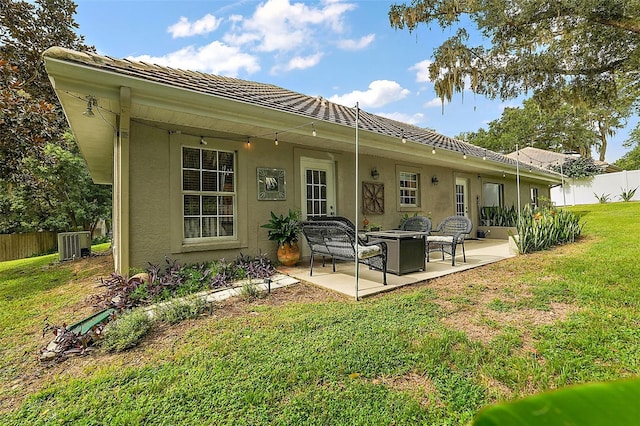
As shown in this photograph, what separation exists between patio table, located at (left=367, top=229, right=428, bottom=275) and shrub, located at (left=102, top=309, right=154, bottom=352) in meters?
3.70

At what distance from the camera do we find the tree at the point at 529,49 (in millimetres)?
5254

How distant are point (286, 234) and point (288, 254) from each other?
470 millimetres

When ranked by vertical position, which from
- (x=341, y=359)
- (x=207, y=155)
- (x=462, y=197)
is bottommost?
(x=341, y=359)

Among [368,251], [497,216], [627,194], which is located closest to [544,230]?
[497,216]

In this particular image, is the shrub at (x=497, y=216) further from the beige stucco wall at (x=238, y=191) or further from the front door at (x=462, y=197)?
the beige stucco wall at (x=238, y=191)

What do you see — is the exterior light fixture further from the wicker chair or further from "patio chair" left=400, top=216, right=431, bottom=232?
"patio chair" left=400, top=216, right=431, bottom=232

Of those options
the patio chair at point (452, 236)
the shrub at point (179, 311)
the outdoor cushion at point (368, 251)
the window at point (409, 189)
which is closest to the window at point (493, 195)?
the window at point (409, 189)

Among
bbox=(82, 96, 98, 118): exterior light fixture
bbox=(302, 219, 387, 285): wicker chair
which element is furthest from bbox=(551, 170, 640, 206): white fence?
bbox=(82, 96, 98, 118): exterior light fixture

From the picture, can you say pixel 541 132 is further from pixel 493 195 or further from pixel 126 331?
pixel 126 331

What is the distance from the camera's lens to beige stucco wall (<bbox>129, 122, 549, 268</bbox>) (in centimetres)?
491

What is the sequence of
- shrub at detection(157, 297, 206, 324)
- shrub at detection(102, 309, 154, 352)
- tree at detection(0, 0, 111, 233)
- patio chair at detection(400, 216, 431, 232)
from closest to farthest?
shrub at detection(102, 309, 154, 352) < shrub at detection(157, 297, 206, 324) < tree at detection(0, 0, 111, 233) < patio chair at detection(400, 216, 431, 232)

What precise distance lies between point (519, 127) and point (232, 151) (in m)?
31.1

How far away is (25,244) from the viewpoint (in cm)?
1474

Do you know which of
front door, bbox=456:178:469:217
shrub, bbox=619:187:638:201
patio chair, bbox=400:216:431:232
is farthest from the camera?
shrub, bbox=619:187:638:201
